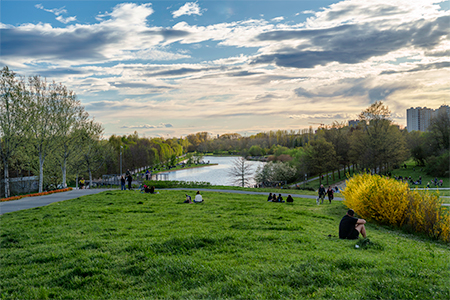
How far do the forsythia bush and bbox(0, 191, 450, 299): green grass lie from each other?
1.24 meters

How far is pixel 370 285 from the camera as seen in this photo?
5305mm

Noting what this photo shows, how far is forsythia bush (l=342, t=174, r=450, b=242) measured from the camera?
1176 centimetres

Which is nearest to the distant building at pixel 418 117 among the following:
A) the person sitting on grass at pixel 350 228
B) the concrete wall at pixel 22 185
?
the person sitting on grass at pixel 350 228

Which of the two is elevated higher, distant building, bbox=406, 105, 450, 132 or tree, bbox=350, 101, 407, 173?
distant building, bbox=406, 105, 450, 132

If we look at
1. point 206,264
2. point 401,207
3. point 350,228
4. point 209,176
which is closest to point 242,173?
point 209,176

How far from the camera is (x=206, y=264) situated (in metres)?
6.51

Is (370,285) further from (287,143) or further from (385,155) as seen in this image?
(287,143)

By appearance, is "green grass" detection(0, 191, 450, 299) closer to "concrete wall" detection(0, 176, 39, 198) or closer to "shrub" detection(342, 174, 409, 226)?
"shrub" detection(342, 174, 409, 226)

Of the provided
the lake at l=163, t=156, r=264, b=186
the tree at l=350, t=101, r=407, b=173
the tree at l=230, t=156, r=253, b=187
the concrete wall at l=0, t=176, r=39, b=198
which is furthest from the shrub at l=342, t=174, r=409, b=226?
the lake at l=163, t=156, r=264, b=186

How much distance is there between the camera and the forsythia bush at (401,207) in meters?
11.8

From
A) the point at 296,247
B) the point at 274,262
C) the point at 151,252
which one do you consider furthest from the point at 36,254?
the point at 296,247

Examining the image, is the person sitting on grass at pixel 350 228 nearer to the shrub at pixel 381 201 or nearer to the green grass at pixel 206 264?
the green grass at pixel 206 264

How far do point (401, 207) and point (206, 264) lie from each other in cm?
1079

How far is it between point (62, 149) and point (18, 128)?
483 inches
